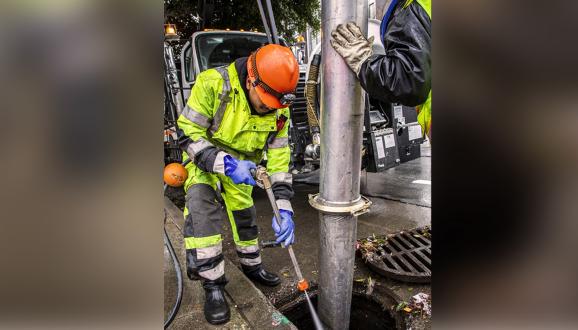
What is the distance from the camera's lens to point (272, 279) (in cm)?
280

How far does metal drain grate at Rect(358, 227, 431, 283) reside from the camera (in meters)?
2.77

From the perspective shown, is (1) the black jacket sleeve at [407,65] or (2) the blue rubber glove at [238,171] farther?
(2) the blue rubber glove at [238,171]

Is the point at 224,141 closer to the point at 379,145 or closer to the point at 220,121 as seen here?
the point at 220,121

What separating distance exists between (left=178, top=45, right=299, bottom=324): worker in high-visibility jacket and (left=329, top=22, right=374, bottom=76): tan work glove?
0.73 m

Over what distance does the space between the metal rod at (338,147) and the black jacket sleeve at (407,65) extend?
0.36 feet

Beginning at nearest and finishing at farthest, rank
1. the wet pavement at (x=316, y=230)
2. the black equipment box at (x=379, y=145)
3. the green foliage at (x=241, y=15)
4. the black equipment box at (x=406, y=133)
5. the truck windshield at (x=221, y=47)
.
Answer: the wet pavement at (x=316, y=230)
the black equipment box at (x=379, y=145)
the black equipment box at (x=406, y=133)
the truck windshield at (x=221, y=47)
the green foliage at (x=241, y=15)

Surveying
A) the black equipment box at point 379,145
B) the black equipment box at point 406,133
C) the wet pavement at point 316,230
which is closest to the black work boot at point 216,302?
the wet pavement at point 316,230

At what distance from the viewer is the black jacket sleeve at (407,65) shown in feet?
5.02

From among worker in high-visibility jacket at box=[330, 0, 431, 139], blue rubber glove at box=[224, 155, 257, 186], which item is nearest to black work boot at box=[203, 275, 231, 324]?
blue rubber glove at box=[224, 155, 257, 186]

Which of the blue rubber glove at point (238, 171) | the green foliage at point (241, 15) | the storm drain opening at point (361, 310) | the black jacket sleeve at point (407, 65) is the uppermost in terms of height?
the green foliage at point (241, 15)

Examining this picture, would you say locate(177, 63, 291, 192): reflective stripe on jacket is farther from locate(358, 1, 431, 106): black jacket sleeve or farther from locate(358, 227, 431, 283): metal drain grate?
locate(358, 227, 431, 283): metal drain grate

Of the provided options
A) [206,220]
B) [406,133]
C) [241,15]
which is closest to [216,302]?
[206,220]

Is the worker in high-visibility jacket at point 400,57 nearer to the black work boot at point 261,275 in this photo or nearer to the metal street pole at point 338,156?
the metal street pole at point 338,156

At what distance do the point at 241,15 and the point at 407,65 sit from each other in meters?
8.94
